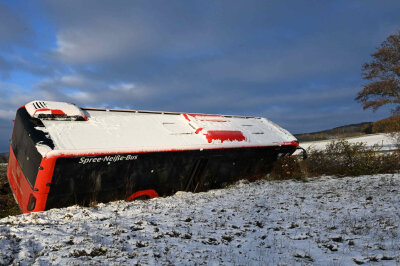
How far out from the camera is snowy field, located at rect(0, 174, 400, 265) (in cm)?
391

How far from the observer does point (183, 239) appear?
4.81 m

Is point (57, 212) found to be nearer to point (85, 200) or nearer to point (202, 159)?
point (85, 200)

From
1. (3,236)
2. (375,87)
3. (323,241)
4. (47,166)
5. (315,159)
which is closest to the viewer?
(3,236)

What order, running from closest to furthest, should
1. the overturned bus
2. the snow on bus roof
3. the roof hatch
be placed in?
the overturned bus < the snow on bus roof < the roof hatch

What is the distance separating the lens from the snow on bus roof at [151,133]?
6.64 metres

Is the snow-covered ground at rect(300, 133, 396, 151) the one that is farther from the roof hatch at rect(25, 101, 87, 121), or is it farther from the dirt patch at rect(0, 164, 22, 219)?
the dirt patch at rect(0, 164, 22, 219)

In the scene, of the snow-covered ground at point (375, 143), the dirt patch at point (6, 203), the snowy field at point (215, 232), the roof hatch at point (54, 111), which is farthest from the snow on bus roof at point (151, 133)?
the snow-covered ground at point (375, 143)

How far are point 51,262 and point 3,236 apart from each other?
5.14 ft

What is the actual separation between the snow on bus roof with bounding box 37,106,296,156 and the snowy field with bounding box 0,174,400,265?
5.30 feet

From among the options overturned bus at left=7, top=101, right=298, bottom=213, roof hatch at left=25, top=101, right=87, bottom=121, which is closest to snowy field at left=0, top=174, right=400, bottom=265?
overturned bus at left=7, top=101, right=298, bottom=213

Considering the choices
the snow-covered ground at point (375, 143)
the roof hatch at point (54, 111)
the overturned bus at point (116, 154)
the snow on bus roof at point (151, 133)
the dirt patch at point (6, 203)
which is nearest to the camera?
the overturned bus at point (116, 154)

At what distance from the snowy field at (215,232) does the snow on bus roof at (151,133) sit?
5.30 ft

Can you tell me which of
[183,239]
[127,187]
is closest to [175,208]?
[127,187]

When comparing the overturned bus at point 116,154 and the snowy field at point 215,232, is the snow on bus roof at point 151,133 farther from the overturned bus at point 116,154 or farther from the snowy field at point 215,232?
the snowy field at point 215,232
